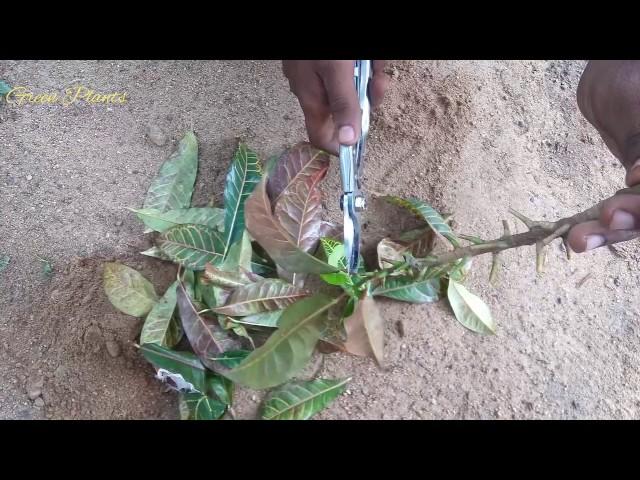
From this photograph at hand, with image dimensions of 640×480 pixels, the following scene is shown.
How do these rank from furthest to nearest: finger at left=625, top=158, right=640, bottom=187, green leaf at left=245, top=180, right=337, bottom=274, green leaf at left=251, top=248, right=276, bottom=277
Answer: green leaf at left=251, top=248, right=276, bottom=277, finger at left=625, top=158, right=640, bottom=187, green leaf at left=245, top=180, right=337, bottom=274

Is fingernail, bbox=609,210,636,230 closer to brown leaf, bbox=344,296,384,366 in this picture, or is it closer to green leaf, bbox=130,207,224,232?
brown leaf, bbox=344,296,384,366

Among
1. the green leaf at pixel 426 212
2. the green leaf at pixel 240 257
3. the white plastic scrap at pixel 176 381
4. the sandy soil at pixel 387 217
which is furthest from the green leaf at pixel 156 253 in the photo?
the green leaf at pixel 426 212

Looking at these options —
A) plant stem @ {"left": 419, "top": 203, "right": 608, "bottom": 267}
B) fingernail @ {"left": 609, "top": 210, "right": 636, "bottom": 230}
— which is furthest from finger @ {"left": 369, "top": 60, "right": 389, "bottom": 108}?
fingernail @ {"left": 609, "top": 210, "right": 636, "bottom": 230}

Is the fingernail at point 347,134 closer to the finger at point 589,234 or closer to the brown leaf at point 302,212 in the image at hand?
the brown leaf at point 302,212

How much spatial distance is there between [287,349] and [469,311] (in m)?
0.41

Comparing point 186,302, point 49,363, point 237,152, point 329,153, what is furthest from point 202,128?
point 49,363

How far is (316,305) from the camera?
2.72 feet

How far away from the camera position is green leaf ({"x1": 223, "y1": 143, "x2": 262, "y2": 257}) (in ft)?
3.47

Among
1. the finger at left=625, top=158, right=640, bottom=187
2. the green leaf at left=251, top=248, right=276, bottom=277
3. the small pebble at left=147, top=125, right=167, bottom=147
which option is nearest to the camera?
the finger at left=625, top=158, right=640, bottom=187

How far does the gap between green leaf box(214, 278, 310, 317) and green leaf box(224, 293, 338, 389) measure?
6.6 inches

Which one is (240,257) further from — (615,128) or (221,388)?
(615,128)

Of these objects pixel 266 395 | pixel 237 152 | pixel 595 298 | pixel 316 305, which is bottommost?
pixel 266 395

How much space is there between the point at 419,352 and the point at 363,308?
32cm

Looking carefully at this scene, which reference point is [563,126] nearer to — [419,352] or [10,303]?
[419,352]
